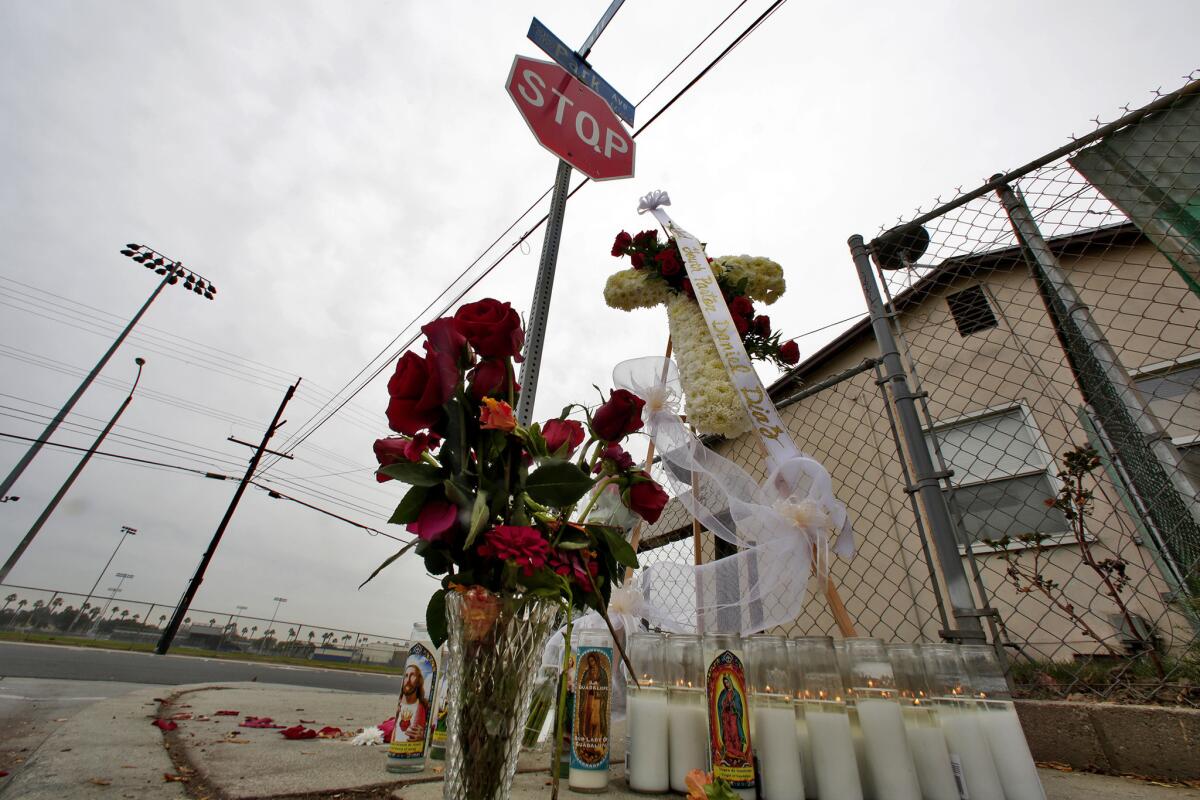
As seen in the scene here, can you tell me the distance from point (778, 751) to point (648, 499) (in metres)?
0.71

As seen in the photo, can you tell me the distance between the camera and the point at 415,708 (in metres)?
1.18

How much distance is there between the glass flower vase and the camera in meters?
0.75

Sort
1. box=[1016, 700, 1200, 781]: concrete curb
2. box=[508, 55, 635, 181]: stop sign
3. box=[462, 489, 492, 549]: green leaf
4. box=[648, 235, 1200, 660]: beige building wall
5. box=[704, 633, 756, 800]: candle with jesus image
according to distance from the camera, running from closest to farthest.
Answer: box=[462, 489, 492, 549]: green leaf, box=[704, 633, 756, 800]: candle with jesus image, box=[1016, 700, 1200, 781]: concrete curb, box=[508, 55, 635, 181]: stop sign, box=[648, 235, 1200, 660]: beige building wall

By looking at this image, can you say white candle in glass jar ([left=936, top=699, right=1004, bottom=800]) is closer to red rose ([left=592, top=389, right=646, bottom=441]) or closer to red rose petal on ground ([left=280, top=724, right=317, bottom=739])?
red rose ([left=592, top=389, right=646, bottom=441])

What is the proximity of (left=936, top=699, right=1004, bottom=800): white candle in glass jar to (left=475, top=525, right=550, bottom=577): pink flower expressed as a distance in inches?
45.9

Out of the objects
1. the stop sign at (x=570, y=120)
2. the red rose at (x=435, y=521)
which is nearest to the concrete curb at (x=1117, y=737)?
the red rose at (x=435, y=521)

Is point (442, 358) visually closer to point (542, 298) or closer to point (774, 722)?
point (542, 298)

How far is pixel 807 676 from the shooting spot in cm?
119

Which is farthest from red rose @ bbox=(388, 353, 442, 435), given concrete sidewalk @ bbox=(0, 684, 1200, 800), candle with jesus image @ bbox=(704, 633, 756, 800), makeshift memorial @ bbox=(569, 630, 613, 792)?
candle with jesus image @ bbox=(704, 633, 756, 800)

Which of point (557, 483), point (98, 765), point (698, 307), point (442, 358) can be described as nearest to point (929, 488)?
point (698, 307)

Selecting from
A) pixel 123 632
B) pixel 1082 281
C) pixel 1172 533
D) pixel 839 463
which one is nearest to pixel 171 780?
pixel 1172 533

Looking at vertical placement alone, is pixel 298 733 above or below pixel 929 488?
below

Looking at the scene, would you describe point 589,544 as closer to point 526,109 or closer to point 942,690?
point 942,690

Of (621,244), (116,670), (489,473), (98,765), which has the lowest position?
(116,670)
